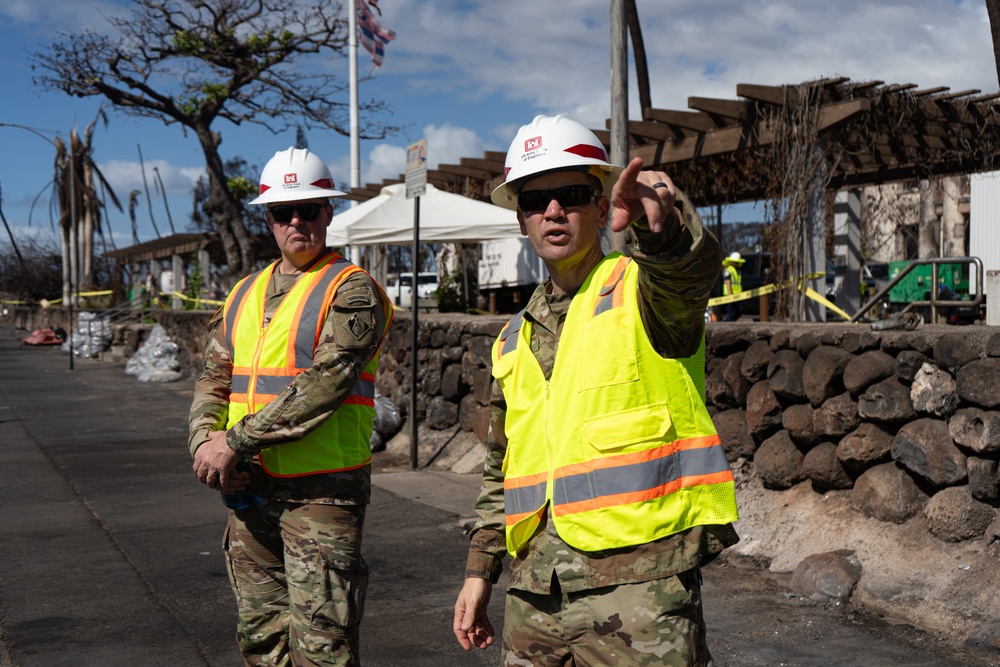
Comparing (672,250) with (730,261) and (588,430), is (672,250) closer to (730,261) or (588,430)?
(588,430)

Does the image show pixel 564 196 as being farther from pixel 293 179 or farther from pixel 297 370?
pixel 293 179

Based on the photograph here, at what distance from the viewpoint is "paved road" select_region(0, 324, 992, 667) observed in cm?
466

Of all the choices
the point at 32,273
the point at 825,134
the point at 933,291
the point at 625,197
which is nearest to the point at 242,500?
the point at 625,197

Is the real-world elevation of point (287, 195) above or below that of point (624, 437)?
above

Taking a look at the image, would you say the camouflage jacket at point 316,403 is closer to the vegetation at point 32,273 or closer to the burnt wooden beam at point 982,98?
the burnt wooden beam at point 982,98

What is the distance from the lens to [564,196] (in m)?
2.50

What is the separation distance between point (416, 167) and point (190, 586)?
Answer: 428 cm

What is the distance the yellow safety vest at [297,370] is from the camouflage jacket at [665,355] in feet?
2.86

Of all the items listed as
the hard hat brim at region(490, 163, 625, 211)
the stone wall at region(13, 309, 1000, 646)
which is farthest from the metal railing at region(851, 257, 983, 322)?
the hard hat brim at region(490, 163, 625, 211)

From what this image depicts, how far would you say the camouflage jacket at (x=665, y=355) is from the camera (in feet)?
6.63

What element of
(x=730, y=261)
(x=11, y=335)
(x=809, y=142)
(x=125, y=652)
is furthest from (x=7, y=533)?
(x=11, y=335)

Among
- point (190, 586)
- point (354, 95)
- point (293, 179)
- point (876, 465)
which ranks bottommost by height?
point (190, 586)

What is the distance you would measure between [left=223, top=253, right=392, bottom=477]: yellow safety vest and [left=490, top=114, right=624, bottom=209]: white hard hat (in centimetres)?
115

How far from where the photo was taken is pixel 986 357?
5.25 m
